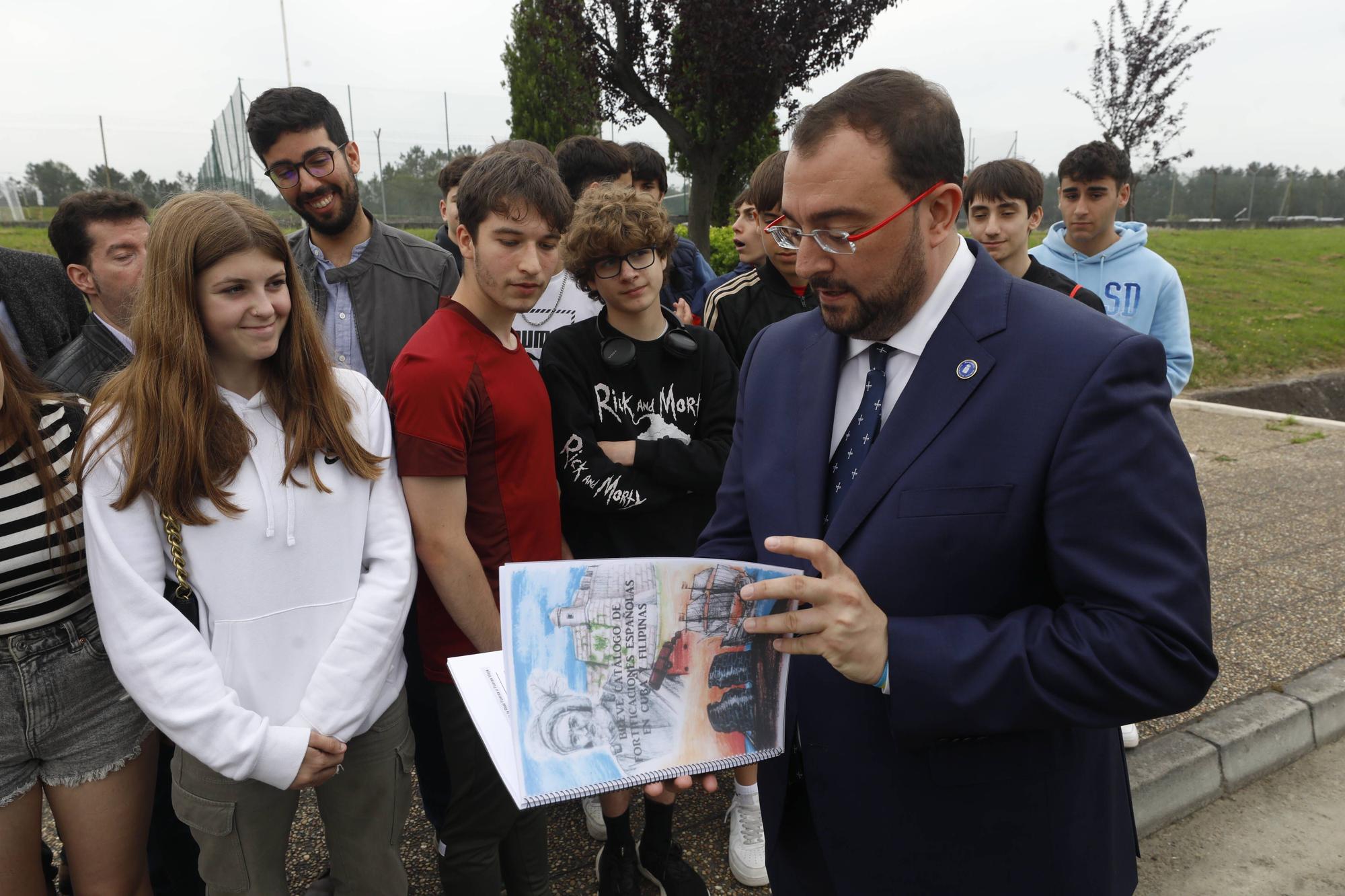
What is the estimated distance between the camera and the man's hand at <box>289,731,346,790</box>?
1990 millimetres

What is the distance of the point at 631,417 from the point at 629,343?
0.80ft

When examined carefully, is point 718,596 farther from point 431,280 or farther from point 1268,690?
point 1268,690

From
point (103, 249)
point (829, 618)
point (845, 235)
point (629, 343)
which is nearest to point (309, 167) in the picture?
point (103, 249)

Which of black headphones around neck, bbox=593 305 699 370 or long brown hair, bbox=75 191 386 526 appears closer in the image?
long brown hair, bbox=75 191 386 526

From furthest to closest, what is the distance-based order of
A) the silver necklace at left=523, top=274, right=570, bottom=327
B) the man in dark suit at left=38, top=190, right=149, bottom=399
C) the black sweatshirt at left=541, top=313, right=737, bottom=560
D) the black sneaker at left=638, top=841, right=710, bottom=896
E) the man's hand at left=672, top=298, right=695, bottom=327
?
the man's hand at left=672, top=298, right=695, bottom=327, the silver necklace at left=523, top=274, right=570, bottom=327, the man in dark suit at left=38, top=190, right=149, bottom=399, the black sneaker at left=638, top=841, right=710, bottom=896, the black sweatshirt at left=541, top=313, right=737, bottom=560

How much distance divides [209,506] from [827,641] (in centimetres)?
150

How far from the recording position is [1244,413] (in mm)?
9578

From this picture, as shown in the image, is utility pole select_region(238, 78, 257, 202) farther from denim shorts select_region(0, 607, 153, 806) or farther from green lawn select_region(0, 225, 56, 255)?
denim shorts select_region(0, 607, 153, 806)

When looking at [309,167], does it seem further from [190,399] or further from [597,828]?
[597,828]

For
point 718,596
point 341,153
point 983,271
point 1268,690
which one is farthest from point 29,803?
point 1268,690

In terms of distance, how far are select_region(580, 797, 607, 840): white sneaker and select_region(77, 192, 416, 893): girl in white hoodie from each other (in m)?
1.00

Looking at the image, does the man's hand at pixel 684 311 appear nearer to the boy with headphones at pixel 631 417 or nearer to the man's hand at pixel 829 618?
the boy with headphones at pixel 631 417

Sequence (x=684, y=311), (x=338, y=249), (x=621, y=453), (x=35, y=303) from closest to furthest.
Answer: (x=621, y=453), (x=35, y=303), (x=338, y=249), (x=684, y=311)

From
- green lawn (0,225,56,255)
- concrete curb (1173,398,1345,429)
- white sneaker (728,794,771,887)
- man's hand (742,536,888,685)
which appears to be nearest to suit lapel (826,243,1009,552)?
man's hand (742,536,888,685)
